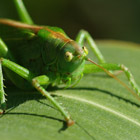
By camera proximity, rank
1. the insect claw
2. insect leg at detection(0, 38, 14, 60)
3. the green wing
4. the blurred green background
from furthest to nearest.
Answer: the blurred green background → the green wing → insect leg at detection(0, 38, 14, 60) → the insect claw

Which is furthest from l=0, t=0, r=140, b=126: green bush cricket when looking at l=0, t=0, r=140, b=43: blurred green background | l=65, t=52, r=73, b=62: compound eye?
l=0, t=0, r=140, b=43: blurred green background

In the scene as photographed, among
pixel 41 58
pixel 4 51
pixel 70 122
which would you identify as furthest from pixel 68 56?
pixel 4 51

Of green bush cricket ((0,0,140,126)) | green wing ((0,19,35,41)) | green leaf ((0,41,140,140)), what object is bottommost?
green leaf ((0,41,140,140))

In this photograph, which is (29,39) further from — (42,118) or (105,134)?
(105,134)

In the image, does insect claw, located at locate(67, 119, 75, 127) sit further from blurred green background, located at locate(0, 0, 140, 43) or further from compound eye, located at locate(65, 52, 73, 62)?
blurred green background, located at locate(0, 0, 140, 43)

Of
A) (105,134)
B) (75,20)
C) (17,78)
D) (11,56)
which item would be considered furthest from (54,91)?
(75,20)

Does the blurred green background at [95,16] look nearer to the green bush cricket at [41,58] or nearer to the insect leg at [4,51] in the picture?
the green bush cricket at [41,58]

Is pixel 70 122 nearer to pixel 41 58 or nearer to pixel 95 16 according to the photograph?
pixel 41 58

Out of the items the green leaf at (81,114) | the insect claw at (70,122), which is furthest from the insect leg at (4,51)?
the insect claw at (70,122)
